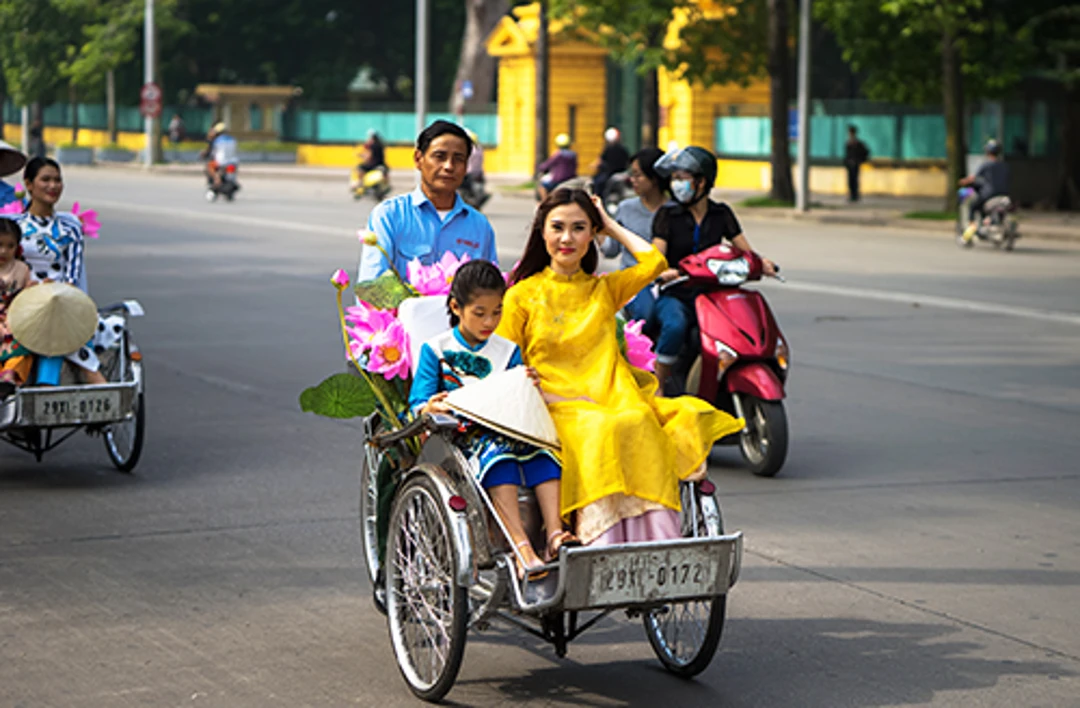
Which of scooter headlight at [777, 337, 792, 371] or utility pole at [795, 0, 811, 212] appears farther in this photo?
utility pole at [795, 0, 811, 212]

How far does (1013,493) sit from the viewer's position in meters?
8.29

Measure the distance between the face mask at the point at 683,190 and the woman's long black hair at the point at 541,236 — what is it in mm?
3453

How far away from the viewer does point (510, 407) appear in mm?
4941

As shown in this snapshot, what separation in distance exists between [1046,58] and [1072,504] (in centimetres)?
2782

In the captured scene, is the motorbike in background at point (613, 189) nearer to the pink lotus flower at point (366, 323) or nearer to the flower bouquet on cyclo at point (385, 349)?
the flower bouquet on cyclo at point (385, 349)

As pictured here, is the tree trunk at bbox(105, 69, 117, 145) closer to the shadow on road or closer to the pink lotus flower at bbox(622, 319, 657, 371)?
the pink lotus flower at bbox(622, 319, 657, 371)

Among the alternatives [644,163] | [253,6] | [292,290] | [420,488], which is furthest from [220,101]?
[420,488]

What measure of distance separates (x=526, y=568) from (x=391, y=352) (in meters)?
0.97

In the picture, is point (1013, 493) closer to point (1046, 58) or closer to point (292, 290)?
point (292, 290)

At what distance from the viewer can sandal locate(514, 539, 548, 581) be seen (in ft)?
15.8

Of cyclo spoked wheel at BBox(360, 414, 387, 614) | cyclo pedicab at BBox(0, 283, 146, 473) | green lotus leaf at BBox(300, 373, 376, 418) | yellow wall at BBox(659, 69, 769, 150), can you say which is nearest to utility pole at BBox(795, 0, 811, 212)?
yellow wall at BBox(659, 69, 769, 150)

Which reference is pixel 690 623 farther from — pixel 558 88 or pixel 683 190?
pixel 558 88

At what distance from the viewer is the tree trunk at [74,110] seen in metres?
61.3

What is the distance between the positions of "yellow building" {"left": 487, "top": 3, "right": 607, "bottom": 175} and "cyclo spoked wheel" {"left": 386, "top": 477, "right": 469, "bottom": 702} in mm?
49120
